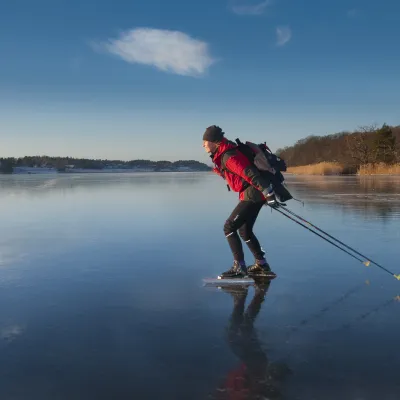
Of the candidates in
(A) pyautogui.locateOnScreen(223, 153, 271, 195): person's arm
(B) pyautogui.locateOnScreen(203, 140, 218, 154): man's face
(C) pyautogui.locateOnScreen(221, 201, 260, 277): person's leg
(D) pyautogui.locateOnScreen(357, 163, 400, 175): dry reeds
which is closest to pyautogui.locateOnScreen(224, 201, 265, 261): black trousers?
(C) pyautogui.locateOnScreen(221, 201, 260, 277): person's leg

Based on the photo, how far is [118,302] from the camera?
3.86 m

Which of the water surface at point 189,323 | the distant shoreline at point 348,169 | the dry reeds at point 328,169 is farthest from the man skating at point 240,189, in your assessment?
the dry reeds at point 328,169

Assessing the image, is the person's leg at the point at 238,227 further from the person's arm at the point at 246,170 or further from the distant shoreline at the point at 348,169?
the distant shoreline at the point at 348,169

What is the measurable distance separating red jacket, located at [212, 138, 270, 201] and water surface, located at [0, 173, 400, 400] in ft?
3.36

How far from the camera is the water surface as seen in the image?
233 cm

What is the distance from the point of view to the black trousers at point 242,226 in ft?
15.9

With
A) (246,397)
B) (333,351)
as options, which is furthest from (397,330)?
(246,397)

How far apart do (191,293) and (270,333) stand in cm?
125

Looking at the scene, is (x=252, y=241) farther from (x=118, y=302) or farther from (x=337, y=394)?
(x=337, y=394)

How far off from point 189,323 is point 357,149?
5899 cm

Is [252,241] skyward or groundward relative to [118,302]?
skyward

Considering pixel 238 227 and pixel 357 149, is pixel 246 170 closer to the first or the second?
pixel 238 227

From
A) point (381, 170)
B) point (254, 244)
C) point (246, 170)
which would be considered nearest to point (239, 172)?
point (246, 170)

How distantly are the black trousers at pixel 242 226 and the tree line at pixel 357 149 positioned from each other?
45.1 meters
